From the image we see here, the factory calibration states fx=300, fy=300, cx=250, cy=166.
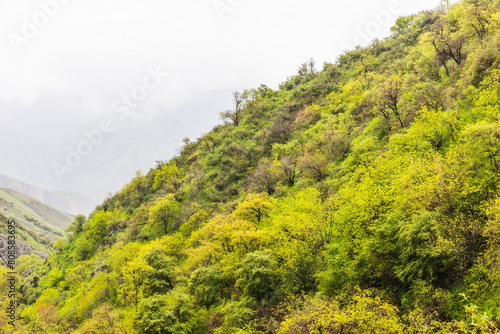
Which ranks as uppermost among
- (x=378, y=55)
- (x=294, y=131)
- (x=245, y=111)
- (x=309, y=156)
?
(x=245, y=111)

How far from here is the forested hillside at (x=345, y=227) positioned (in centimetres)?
2359

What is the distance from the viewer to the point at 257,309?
32594 mm

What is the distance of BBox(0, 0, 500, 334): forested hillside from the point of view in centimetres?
2359

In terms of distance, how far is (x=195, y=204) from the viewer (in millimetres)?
77875

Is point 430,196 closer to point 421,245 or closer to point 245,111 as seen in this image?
point 421,245

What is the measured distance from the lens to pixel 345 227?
3234 cm

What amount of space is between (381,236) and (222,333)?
63.0 ft

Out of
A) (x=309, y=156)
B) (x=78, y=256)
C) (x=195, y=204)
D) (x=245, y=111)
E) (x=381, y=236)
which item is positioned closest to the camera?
(x=381, y=236)

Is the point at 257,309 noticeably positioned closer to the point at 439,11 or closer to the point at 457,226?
the point at 457,226

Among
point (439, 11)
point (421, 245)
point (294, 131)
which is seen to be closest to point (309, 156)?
point (294, 131)

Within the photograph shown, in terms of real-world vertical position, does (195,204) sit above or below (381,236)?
above

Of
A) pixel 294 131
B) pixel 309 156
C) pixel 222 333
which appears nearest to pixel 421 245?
pixel 222 333

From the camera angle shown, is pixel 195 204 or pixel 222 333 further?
pixel 195 204

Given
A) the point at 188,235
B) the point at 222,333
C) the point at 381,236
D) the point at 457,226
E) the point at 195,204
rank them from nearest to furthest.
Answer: the point at 457,226 → the point at 381,236 → the point at 222,333 → the point at 188,235 → the point at 195,204
